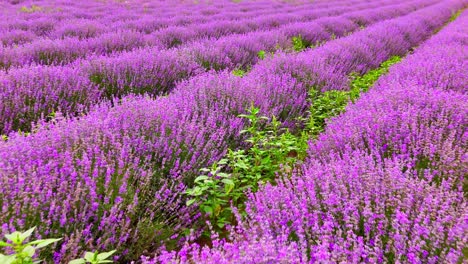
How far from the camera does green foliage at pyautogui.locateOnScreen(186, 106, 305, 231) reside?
210 cm

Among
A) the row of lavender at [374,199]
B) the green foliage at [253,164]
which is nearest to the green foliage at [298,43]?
the green foliage at [253,164]

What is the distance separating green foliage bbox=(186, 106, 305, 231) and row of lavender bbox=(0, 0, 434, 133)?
1.04m

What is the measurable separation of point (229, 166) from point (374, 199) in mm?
1187

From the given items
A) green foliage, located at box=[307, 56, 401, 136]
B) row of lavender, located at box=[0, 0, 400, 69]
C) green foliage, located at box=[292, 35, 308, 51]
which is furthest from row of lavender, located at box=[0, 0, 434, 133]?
green foliage, located at box=[307, 56, 401, 136]

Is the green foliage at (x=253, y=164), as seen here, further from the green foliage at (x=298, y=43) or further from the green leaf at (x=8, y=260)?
the green foliage at (x=298, y=43)

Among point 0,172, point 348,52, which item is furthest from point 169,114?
point 348,52

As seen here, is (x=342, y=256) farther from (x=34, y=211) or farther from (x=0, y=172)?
(x=0, y=172)

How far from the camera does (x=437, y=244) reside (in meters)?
1.30

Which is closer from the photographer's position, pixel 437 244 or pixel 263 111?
pixel 437 244

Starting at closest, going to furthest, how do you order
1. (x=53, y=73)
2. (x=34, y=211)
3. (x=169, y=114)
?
(x=34, y=211), (x=169, y=114), (x=53, y=73)

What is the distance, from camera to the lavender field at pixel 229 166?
136cm

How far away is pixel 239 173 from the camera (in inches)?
96.1

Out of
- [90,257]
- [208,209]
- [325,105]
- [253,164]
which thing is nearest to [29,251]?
[90,257]

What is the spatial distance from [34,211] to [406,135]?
2069mm
